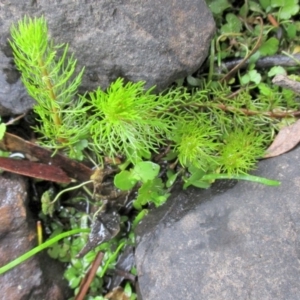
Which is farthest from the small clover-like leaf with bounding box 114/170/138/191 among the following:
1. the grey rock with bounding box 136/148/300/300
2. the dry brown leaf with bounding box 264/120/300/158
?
the dry brown leaf with bounding box 264/120/300/158

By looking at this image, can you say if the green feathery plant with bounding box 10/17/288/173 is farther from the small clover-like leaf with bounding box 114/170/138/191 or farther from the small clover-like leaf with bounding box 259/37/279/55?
the small clover-like leaf with bounding box 259/37/279/55

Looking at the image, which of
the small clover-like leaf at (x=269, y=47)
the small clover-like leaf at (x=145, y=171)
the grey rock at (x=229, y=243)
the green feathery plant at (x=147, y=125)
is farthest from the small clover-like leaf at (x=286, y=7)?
the small clover-like leaf at (x=145, y=171)

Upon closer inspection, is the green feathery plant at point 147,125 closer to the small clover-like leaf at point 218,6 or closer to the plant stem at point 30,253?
the plant stem at point 30,253

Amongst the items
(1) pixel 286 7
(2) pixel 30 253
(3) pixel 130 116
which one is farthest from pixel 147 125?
(1) pixel 286 7

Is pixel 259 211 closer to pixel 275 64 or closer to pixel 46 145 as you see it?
pixel 275 64

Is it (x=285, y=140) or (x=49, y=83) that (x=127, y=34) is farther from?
(x=285, y=140)

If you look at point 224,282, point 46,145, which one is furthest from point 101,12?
point 224,282
